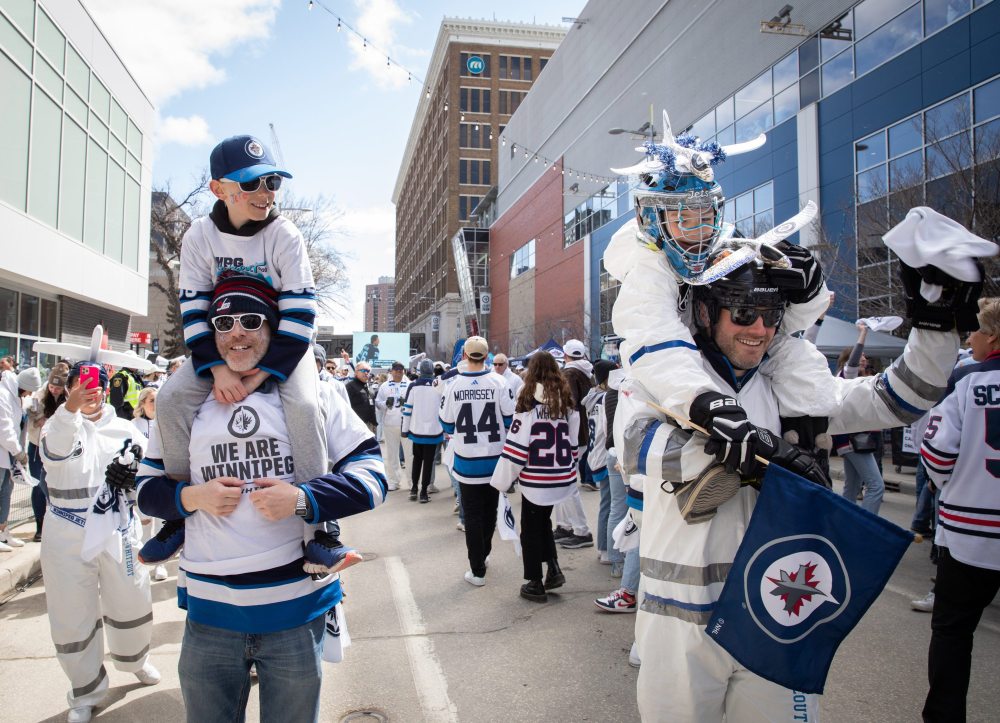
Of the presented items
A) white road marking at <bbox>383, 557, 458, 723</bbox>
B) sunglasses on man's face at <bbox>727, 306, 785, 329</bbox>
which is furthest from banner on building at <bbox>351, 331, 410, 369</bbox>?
sunglasses on man's face at <bbox>727, 306, 785, 329</bbox>

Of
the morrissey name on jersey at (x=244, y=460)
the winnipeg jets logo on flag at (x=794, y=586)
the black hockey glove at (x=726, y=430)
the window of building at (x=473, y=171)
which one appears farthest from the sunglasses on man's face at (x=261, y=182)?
the window of building at (x=473, y=171)

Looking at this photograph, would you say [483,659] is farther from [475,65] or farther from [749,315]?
[475,65]

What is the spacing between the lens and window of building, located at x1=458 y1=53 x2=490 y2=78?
239ft

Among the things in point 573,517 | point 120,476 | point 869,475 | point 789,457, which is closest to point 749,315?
point 789,457

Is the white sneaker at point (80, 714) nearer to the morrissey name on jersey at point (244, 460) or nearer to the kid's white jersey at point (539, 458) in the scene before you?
the morrissey name on jersey at point (244, 460)

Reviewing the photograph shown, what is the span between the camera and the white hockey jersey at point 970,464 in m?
Result: 3.37

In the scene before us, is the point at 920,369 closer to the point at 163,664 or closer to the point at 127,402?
the point at 163,664

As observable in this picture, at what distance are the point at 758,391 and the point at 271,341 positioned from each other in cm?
184

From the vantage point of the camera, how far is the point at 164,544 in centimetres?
241

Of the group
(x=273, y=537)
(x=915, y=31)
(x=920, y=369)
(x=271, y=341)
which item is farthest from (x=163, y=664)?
(x=915, y=31)

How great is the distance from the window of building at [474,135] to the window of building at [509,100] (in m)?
2.69

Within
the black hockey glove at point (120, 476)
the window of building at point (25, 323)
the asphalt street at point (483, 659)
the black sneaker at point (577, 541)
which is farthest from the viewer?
the window of building at point (25, 323)

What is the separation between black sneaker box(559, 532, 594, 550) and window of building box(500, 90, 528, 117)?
243 ft

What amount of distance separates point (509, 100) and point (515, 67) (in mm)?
3715
